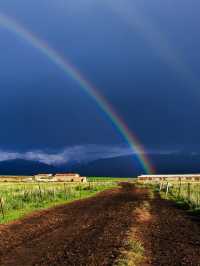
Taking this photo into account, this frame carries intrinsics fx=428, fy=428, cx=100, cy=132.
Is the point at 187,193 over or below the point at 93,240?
over

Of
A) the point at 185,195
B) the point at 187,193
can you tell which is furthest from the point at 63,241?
the point at 187,193

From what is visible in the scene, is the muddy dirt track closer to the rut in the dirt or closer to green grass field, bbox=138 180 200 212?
the rut in the dirt

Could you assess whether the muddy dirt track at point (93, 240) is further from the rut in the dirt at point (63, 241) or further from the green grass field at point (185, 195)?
the green grass field at point (185, 195)

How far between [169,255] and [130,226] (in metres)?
6.80

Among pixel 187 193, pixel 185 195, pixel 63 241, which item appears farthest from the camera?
pixel 187 193

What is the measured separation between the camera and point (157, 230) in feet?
61.4

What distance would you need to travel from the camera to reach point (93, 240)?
15922 mm

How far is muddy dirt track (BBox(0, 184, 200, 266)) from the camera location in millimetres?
12483

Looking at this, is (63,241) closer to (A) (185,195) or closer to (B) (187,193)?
(A) (185,195)

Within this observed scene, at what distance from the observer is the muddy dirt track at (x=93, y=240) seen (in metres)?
12.5

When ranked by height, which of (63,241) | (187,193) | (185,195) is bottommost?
(63,241)

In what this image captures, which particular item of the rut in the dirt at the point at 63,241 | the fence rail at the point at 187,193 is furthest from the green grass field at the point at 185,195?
the rut in the dirt at the point at 63,241

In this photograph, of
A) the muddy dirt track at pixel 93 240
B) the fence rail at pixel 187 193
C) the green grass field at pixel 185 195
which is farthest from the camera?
the fence rail at pixel 187 193

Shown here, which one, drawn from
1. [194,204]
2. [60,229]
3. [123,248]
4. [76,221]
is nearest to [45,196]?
[194,204]
